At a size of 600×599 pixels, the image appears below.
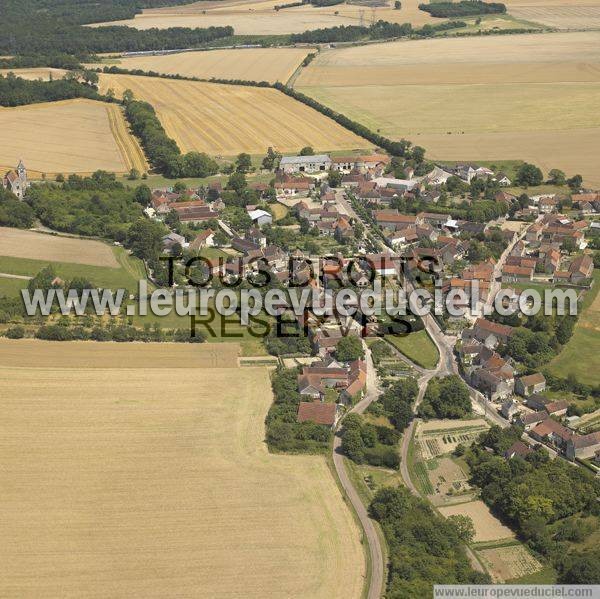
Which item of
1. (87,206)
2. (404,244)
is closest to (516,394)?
(404,244)

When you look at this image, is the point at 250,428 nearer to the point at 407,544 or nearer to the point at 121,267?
the point at 407,544

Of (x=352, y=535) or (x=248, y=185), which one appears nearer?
(x=352, y=535)

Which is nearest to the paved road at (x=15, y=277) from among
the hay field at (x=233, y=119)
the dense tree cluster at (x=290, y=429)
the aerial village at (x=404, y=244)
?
the aerial village at (x=404, y=244)

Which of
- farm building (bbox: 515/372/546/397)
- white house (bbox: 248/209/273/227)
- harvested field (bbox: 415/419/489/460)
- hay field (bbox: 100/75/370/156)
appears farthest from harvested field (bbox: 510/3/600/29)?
harvested field (bbox: 415/419/489/460)

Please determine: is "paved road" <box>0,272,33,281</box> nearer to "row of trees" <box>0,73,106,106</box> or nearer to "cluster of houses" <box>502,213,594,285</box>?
"cluster of houses" <box>502,213,594,285</box>

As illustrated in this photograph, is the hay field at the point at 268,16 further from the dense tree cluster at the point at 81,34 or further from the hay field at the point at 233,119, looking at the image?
the hay field at the point at 233,119

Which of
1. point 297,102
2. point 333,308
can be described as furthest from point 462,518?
point 297,102
